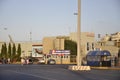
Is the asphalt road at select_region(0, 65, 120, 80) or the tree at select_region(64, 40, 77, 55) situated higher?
the tree at select_region(64, 40, 77, 55)

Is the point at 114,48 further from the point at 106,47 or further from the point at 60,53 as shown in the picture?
the point at 60,53

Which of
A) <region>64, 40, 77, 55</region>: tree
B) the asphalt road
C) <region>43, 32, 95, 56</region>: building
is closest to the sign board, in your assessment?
<region>43, 32, 95, 56</region>: building

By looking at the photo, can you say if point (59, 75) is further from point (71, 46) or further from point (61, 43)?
point (71, 46)

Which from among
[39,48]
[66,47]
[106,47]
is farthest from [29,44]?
[106,47]

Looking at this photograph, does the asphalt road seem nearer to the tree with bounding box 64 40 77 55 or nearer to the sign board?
the tree with bounding box 64 40 77 55

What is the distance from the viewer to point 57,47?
12225 centimetres

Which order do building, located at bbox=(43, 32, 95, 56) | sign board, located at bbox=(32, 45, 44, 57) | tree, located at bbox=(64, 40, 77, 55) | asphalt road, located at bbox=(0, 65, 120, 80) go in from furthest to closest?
sign board, located at bbox=(32, 45, 44, 57) < tree, located at bbox=(64, 40, 77, 55) < building, located at bbox=(43, 32, 95, 56) < asphalt road, located at bbox=(0, 65, 120, 80)

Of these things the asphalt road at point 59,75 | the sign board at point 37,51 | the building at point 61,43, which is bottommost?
the asphalt road at point 59,75

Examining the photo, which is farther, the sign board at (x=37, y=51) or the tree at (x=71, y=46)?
the sign board at (x=37, y=51)

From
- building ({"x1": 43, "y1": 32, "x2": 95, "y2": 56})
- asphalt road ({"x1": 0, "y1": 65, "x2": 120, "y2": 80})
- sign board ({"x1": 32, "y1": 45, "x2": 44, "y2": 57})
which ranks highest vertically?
building ({"x1": 43, "y1": 32, "x2": 95, "y2": 56})

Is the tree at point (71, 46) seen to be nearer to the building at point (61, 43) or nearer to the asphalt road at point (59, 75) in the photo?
the building at point (61, 43)

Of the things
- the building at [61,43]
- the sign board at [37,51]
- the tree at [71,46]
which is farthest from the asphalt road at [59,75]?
the sign board at [37,51]

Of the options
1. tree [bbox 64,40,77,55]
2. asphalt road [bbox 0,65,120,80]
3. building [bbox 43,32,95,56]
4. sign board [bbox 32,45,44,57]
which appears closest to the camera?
asphalt road [bbox 0,65,120,80]

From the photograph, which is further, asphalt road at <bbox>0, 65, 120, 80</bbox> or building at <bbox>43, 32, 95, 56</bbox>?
building at <bbox>43, 32, 95, 56</bbox>
